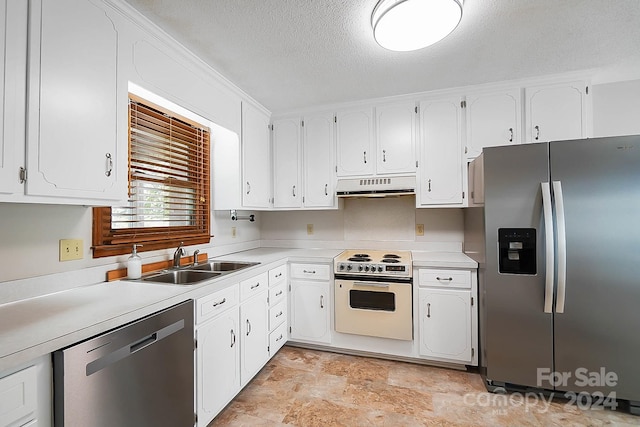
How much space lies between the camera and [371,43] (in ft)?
6.30

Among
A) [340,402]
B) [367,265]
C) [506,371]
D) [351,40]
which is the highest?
[351,40]

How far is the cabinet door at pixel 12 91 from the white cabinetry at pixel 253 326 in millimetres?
1312

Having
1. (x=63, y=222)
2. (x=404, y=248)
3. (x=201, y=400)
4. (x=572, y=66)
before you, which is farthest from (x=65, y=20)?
(x=572, y=66)

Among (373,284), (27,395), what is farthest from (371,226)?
(27,395)

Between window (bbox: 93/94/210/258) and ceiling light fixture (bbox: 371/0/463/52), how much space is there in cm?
165

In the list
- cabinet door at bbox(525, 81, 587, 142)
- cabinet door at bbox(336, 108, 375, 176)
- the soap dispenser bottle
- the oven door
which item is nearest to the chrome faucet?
the soap dispenser bottle

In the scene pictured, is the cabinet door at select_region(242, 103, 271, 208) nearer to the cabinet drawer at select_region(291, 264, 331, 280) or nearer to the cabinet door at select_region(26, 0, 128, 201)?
the cabinet drawer at select_region(291, 264, 331, 280)

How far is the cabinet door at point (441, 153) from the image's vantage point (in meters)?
2.66

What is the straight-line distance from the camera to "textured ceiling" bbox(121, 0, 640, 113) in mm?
1603

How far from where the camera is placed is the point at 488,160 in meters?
2.11

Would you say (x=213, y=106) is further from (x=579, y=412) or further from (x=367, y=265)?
(x=579, y=412)

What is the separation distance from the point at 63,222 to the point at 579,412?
337cm

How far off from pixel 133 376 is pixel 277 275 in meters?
1.44

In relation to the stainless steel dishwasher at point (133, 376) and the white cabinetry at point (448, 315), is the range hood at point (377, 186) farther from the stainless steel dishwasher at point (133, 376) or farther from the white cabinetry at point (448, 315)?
the stainless steel dishwasher at point (133, 376)
